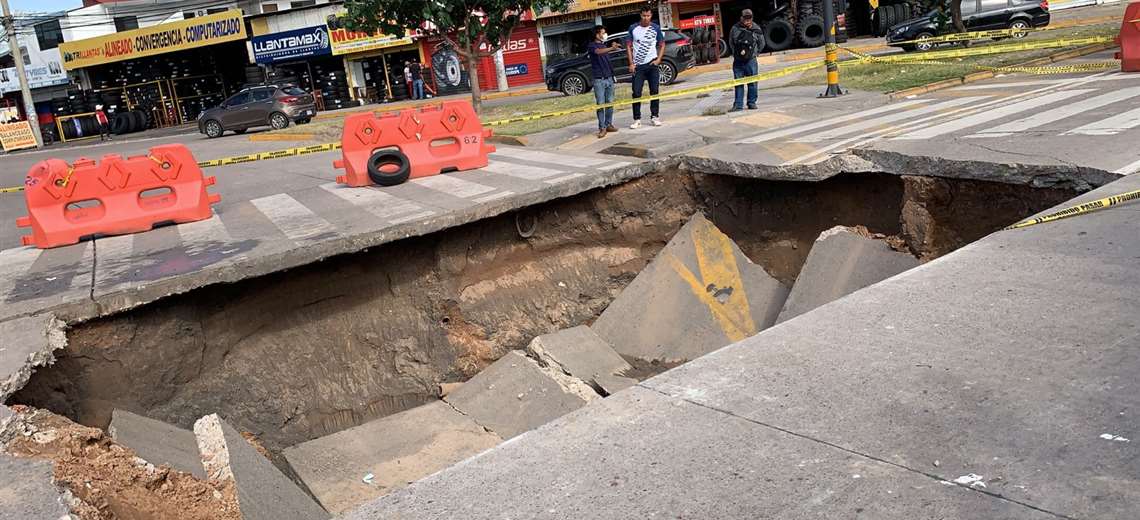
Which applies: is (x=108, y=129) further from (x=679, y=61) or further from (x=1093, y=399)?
(x=1093, y=399)

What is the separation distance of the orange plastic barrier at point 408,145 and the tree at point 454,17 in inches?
428

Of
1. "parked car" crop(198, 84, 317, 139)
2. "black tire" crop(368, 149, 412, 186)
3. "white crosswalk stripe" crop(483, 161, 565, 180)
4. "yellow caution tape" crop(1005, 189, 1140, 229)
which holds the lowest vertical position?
"yellow caution tape" crop(1005, 189, 1140, 229)

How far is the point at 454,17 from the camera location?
22.0 meters

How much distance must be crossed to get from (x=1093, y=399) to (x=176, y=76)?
1851 inches

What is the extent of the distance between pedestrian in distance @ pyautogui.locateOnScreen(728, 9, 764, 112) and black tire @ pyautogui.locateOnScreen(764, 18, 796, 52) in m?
19.1

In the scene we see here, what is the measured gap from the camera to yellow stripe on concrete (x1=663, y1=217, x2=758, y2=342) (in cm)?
841

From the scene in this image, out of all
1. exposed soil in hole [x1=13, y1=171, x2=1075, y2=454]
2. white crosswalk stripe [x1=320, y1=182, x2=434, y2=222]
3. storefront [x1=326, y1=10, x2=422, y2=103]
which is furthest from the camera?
storefront [x1=326, y1=10, x2=422, y2=103]

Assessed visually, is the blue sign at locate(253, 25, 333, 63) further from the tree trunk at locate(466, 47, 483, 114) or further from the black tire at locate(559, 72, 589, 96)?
the tree trunk at locate(466, 47, 483, 114)

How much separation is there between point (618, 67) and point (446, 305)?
19067 mm

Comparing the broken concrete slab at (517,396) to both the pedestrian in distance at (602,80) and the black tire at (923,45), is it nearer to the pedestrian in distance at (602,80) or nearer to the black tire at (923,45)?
the pedestrian in distance at (602,80)

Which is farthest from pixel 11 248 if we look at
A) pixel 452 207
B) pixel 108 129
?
pixel 108 129

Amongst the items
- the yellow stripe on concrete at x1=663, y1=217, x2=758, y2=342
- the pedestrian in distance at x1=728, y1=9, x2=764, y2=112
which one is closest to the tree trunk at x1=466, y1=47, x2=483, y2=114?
the pedestrian in distance at x1=728, y1=9, x2=764, y2=112

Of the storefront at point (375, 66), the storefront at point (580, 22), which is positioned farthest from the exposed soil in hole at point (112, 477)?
the storefront at point (375, 66)

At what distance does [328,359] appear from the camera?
25.5ft
